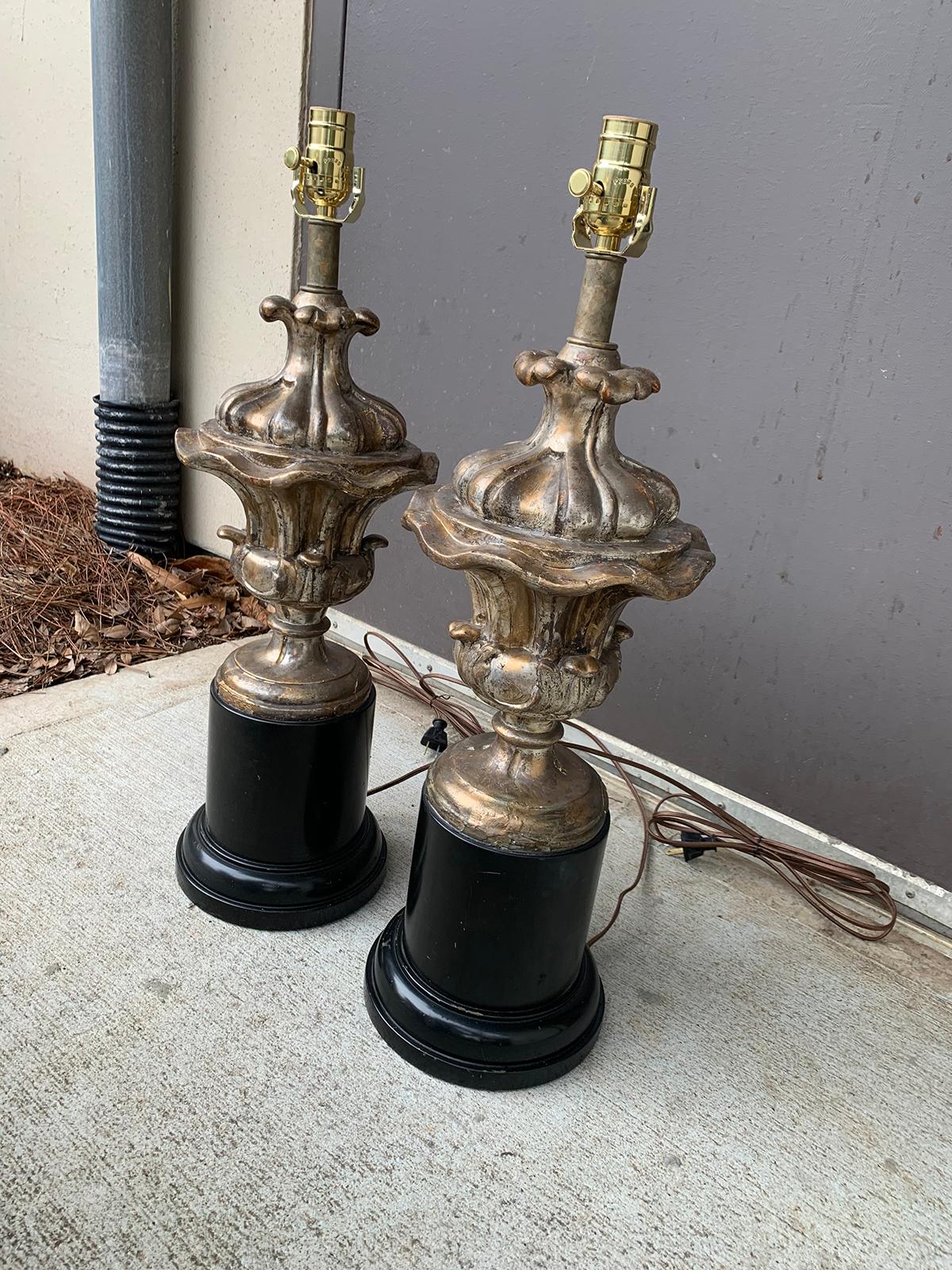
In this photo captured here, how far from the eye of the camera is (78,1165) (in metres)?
1.12

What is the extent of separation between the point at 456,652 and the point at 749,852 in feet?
3.35

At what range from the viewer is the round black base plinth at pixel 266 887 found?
5.04 feet

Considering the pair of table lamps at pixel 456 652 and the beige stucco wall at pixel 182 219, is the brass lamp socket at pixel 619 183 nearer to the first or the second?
the pair of table lamps at pixel 456 652

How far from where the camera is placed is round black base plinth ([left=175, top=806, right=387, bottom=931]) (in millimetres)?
1535

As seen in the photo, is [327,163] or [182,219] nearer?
[327,163]

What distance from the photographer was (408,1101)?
128cm

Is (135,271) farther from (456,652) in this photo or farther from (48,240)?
(456,652)

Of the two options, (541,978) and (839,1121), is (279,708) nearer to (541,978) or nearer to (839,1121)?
(541,978)

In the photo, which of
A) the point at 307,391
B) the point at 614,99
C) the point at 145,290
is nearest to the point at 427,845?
the point at 307,391

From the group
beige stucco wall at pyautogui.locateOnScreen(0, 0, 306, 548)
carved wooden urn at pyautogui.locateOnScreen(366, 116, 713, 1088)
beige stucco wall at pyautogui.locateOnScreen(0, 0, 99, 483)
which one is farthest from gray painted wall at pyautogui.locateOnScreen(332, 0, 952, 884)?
beige stucco wall at pyautogui.locateOnScreen(0, 0, 99, 483)

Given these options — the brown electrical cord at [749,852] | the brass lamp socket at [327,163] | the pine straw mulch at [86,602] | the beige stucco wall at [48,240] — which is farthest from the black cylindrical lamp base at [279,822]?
the beige stucco wall at [48,240]

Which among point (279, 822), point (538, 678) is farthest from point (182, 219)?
point (538, 678)

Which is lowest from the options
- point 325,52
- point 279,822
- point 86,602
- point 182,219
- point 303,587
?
point 86,602

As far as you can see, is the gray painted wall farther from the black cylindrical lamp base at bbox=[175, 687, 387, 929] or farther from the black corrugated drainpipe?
the black cylindrical lamp base at bbox=[175, 687, 387, 929]
